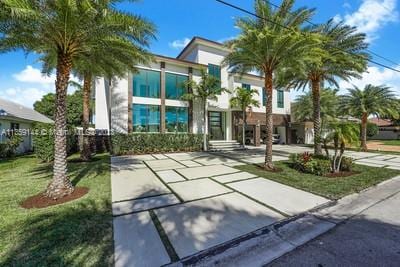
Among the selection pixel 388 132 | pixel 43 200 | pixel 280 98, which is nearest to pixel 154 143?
pixel 43 200

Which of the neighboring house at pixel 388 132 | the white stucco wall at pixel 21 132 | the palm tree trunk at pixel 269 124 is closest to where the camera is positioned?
the palm tree trunk at pixel 269 124

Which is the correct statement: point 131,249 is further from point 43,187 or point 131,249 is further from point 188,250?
point 43,187

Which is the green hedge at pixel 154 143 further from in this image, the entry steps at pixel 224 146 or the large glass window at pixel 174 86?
the large glass window at pixel 174 86

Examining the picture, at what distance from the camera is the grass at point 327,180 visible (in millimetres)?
6777

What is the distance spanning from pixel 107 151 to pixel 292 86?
49.6ft

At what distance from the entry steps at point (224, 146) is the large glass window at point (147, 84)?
245 inches

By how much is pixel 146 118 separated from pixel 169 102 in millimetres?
2290

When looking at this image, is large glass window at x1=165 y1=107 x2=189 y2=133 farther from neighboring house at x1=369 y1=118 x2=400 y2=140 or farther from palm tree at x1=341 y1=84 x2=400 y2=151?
neighboring house at x1=369 y1=118 x2=400 y2=140

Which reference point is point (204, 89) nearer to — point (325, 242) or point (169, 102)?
point (169, 102)

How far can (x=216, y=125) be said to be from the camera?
20.5 metres

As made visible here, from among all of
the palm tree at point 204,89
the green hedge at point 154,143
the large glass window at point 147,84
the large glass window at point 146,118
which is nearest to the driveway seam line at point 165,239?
the green hedge at point 154,143

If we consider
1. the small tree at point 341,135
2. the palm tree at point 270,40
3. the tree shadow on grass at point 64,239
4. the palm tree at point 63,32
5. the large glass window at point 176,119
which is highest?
the palm tree at point 270,40

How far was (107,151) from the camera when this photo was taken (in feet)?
56.4

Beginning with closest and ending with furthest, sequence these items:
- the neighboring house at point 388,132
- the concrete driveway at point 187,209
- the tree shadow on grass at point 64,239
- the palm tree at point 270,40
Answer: the tree shadow on grass at point 64,239 → the concrete driveway at point 187,209 → the palm tree at point 270,40 → the neighboring house at point 388,132
